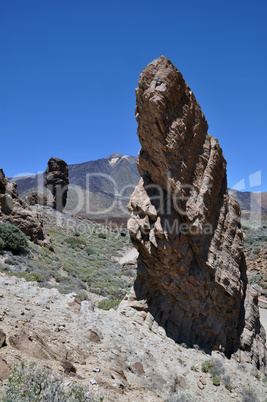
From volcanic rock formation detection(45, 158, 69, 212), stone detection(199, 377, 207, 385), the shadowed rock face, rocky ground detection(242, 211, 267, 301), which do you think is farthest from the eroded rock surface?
stone detection(199, 377, 207, 385)

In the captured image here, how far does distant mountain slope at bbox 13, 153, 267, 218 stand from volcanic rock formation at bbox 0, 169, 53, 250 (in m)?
Answer: 66.7

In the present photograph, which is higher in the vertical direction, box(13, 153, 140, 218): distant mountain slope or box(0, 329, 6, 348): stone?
box(13, 153, 140, 218): distant mountain slope

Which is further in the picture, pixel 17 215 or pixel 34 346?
pixel 17 215

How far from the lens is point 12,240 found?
14.3 m

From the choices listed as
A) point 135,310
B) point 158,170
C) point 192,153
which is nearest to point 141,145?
point 158,170

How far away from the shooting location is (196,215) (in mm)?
8312

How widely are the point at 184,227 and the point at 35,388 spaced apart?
19.4ft

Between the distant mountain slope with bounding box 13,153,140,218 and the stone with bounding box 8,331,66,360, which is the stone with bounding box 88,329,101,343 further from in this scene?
the distant mountain slope with bounding box 13,153,140,218

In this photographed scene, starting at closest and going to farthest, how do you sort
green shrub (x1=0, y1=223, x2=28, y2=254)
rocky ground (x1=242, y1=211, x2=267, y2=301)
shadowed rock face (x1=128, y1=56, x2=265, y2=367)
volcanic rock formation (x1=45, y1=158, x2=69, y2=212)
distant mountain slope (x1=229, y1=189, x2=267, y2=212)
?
shadowed rock face (x1=128, y1=56, x2=265, y2=367), green shrub (x1=0, y1=223, x2=28, y2=254), rocky ground (x1=242, y1=211, x2=267, y2=301), volcanic rock formation (x1=45, y1=158, x2=69, y2=212), distant mountain slope (x1=229, y1=189, x2=267, y2=212)

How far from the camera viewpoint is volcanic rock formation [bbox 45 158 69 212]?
39.2 m

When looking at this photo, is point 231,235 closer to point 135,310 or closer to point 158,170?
point 158,170

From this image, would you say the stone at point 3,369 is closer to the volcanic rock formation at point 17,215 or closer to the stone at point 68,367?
the stone at point 68,367

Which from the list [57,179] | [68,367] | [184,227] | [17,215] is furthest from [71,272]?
[57,179]

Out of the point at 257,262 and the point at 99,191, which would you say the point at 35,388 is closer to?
the point at 257,262
